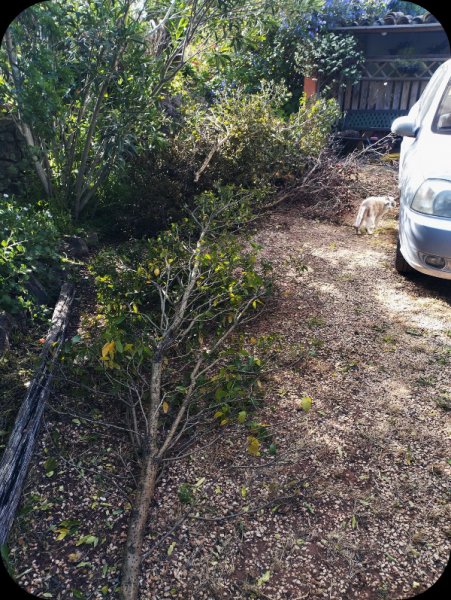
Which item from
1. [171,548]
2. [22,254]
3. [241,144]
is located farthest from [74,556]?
[241,144]

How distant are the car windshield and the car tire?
1.06m

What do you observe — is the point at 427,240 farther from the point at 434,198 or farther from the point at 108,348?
the point at 108,348

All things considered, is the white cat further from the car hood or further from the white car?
the car hood

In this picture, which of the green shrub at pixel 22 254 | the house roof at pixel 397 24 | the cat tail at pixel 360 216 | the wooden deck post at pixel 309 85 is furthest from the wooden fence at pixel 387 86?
the green shrub at pixel 22 254

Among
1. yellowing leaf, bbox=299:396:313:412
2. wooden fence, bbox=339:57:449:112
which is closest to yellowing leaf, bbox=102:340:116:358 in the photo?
yellowing leaf, bbox=299:396:313:412

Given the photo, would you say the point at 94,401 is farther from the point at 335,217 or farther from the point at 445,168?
the point at 335,217

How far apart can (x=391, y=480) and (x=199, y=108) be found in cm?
534

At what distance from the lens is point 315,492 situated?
2.47 m

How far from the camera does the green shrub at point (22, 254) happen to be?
349 cm

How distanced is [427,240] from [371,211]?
1.97m

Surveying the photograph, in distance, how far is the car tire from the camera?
A: 15.1ft

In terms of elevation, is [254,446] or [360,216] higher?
[254,446]

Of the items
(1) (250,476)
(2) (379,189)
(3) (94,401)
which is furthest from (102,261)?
(2) (379,189)

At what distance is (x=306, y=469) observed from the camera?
2609 millimetres
